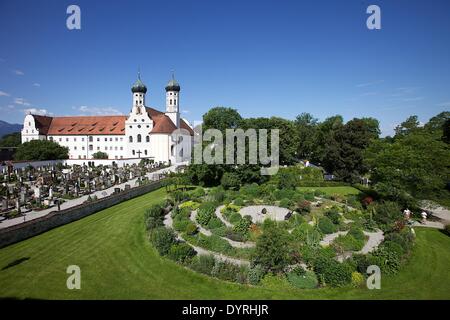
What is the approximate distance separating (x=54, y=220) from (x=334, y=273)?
18605 millimetres

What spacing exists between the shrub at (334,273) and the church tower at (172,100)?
5651 centimetres

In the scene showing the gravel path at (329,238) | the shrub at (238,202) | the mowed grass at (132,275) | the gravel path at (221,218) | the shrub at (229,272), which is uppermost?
the shrub at (238,202)

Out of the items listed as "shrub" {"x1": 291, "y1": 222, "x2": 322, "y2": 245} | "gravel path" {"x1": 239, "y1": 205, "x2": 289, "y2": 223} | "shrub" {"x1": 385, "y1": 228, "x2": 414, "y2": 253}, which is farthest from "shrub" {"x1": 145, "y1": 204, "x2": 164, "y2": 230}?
"shrub" {"x1": 385, "y1": 228, "x2": 414, "y2": 253}

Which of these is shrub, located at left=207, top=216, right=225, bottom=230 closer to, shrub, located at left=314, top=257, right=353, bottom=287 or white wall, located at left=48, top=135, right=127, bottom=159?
shrub, located at left=314, top=257, right=353, bottom=287

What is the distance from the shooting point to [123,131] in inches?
2504

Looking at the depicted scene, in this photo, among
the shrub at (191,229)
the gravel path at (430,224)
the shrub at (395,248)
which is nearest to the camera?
the shrub at (395,248)

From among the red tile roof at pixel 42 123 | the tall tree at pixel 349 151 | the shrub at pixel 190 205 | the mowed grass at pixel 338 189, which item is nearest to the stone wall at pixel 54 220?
the shrub at pixel 190 205

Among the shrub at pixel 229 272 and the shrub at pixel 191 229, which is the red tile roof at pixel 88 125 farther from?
the shrub at pixel 229 272

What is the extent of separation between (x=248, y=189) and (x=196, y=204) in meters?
6.18

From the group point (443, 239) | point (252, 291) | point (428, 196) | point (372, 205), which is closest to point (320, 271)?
point (252, 291)

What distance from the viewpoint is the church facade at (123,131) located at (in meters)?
59.4

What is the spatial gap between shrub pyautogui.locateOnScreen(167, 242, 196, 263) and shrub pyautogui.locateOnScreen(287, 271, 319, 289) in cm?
517

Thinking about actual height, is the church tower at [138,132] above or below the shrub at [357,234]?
above
